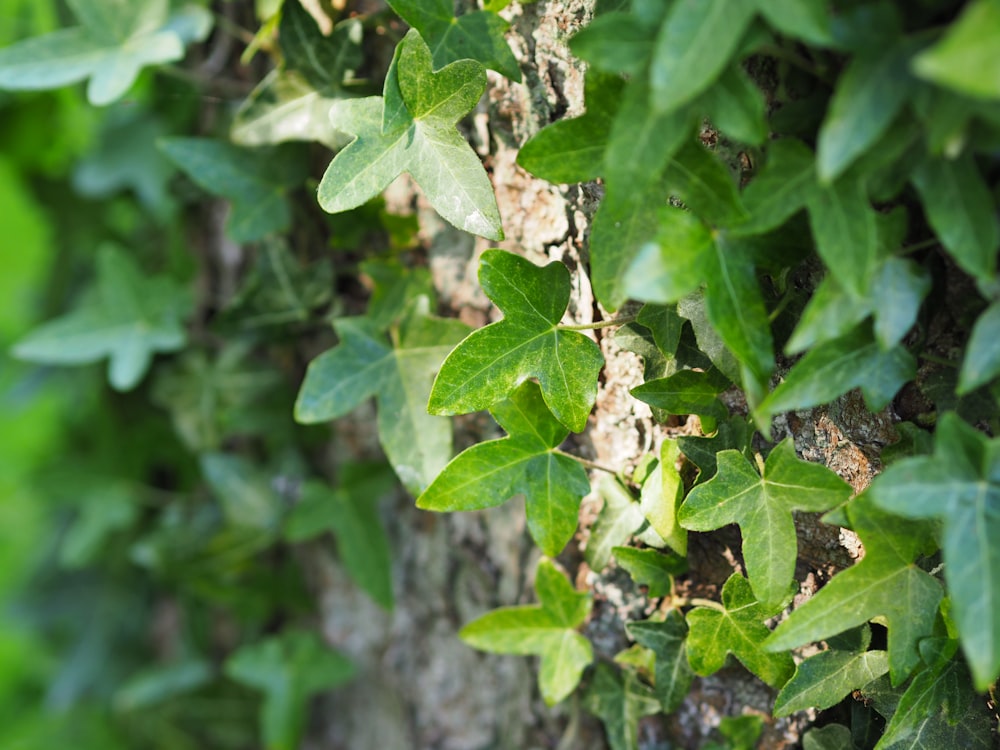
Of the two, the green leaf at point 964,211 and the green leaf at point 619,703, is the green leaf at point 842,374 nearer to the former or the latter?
the green leaf at point 964,211

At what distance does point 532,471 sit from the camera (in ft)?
2.41

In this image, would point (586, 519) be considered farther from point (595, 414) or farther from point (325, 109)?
point (325, 109)

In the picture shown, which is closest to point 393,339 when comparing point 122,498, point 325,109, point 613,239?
point 325,109

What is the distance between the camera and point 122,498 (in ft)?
4.89

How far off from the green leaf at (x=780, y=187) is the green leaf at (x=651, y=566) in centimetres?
36

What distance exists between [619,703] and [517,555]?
0.21 m

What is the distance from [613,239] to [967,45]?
0.86 feet

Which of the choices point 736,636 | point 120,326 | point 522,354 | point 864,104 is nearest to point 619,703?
point 736,636

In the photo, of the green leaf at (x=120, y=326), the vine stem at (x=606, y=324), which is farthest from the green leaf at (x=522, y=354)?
the green leaf at (x=120, y=326)

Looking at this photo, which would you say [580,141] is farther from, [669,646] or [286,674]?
[286,674]

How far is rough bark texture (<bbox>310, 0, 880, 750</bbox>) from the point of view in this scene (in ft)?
2.43

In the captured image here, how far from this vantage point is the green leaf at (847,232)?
498 mm

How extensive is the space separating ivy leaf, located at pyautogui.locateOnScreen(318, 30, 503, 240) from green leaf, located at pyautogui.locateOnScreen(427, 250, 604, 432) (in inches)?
2.0

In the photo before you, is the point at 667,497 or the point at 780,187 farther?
the point at 667,497
